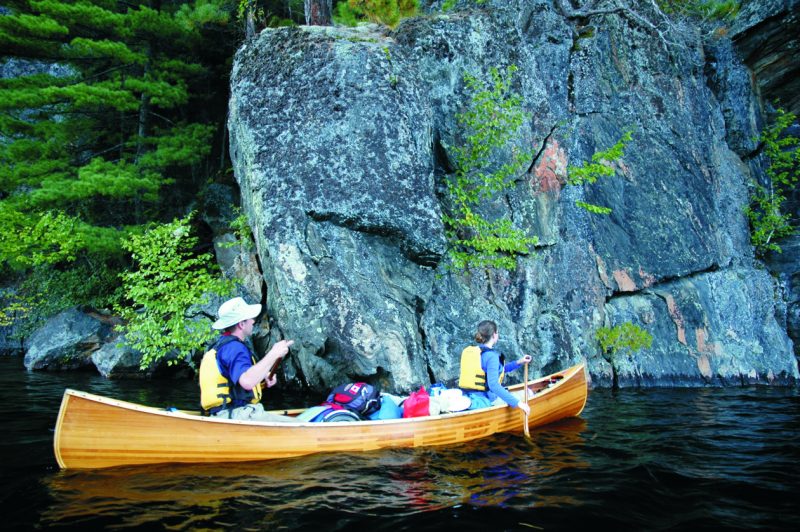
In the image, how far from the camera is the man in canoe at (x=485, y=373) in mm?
6879

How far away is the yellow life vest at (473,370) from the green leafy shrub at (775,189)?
11145 millimetres

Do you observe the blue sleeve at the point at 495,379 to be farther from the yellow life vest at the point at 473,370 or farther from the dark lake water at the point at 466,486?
the dark lake water at the point at 466,486

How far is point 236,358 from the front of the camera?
5.32m

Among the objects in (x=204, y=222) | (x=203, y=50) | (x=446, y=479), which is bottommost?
(x=446, y=479)

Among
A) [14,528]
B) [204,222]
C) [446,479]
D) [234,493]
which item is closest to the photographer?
[14,528]

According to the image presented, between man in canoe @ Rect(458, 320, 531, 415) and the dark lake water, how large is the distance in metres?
0.57

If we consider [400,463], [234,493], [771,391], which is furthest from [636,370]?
[234,493]

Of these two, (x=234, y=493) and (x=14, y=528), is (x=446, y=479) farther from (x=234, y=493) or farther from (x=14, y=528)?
(x=14, y=528)

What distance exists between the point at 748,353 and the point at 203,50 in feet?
60.8

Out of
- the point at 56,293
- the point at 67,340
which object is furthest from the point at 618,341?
the point at 56,293

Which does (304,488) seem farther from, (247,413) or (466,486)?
(466,486)

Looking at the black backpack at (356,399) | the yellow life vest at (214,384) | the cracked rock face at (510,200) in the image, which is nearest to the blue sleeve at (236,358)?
the yellow life vest at (214,384)

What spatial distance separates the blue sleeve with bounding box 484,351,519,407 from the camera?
269 inches

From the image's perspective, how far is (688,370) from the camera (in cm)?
1117
